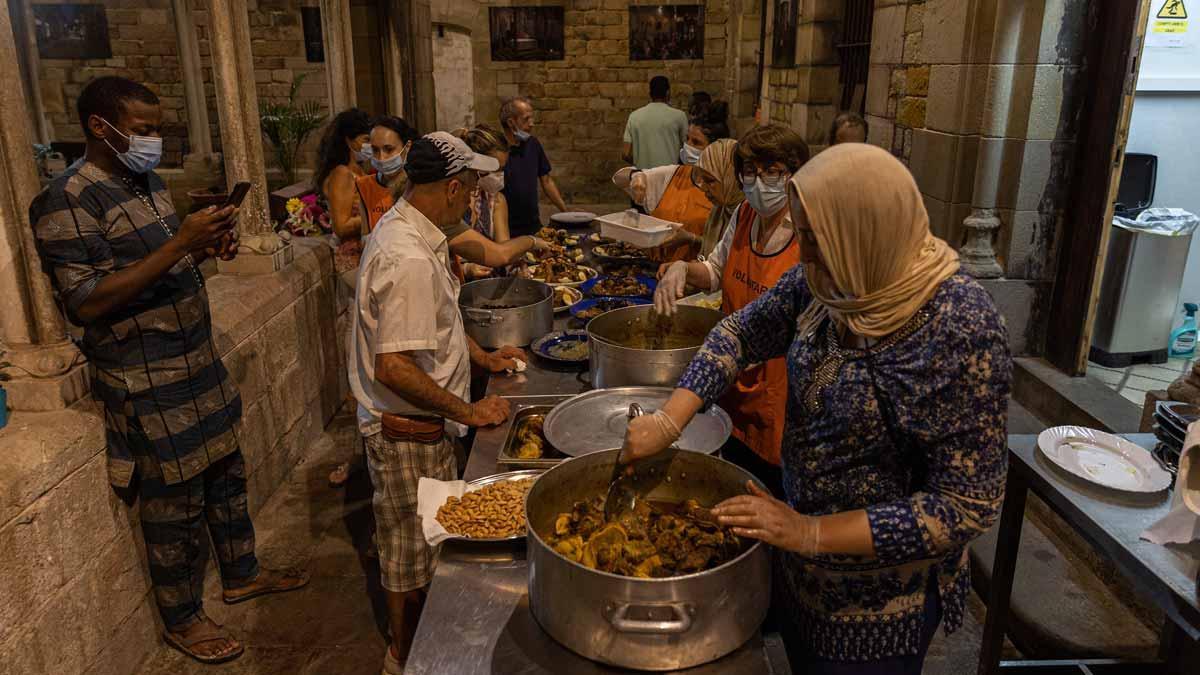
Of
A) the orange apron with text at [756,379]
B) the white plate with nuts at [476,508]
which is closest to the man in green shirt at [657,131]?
the orange apron with text at [756,379]

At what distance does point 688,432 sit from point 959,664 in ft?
5.32

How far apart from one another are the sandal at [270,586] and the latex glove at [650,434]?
2.48 m

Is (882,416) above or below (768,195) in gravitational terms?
below

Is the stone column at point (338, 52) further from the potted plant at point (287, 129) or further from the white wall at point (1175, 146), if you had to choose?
the white wall at point (1175, 146)

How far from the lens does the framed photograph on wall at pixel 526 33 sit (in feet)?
45.2

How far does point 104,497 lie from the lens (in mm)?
2836

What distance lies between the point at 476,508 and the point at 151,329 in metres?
1.49

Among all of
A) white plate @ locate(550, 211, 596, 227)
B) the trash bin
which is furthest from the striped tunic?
the trash bin

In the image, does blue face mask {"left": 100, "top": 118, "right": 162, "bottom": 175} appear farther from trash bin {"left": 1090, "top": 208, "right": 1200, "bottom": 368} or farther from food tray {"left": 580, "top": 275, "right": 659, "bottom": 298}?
trash bin {"left": 1090, "top": 208, "right": 1200, "bottom": 368}

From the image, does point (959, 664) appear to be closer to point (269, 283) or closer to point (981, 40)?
point (981, 40)

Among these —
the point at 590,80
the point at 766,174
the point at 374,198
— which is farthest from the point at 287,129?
the point at 766,174

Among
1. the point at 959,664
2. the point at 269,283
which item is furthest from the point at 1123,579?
the point at 269,283

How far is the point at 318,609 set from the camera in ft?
11.6

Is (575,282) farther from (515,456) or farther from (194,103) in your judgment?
(194,103)
